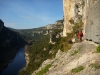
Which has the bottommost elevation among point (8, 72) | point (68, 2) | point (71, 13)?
point (8, 72)

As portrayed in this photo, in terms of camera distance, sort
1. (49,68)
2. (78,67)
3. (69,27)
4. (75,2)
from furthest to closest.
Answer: (69,27) < (75,2) < (49,68) < (78,67)

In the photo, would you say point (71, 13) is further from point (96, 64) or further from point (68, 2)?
point (96, 64)

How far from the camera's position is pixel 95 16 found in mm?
14430

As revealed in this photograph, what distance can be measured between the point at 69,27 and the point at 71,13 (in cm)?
292

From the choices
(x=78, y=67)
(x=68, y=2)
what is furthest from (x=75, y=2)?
(x=78, y=67)

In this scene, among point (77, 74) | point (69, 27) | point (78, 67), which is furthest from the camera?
point (69, 27)

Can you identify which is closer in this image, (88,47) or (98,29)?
(98,29)

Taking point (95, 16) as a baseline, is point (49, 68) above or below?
below

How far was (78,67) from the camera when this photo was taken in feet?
39.4

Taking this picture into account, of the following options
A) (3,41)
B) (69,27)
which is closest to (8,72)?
(69,27)

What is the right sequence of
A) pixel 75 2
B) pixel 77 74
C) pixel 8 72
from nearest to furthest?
pixel 77 74
pixel 75 2
pixel 8 72

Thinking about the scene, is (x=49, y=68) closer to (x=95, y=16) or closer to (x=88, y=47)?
(x=88, y=47)

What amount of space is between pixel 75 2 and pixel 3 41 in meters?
149

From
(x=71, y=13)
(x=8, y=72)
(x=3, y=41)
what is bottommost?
(x=8, y=72)
